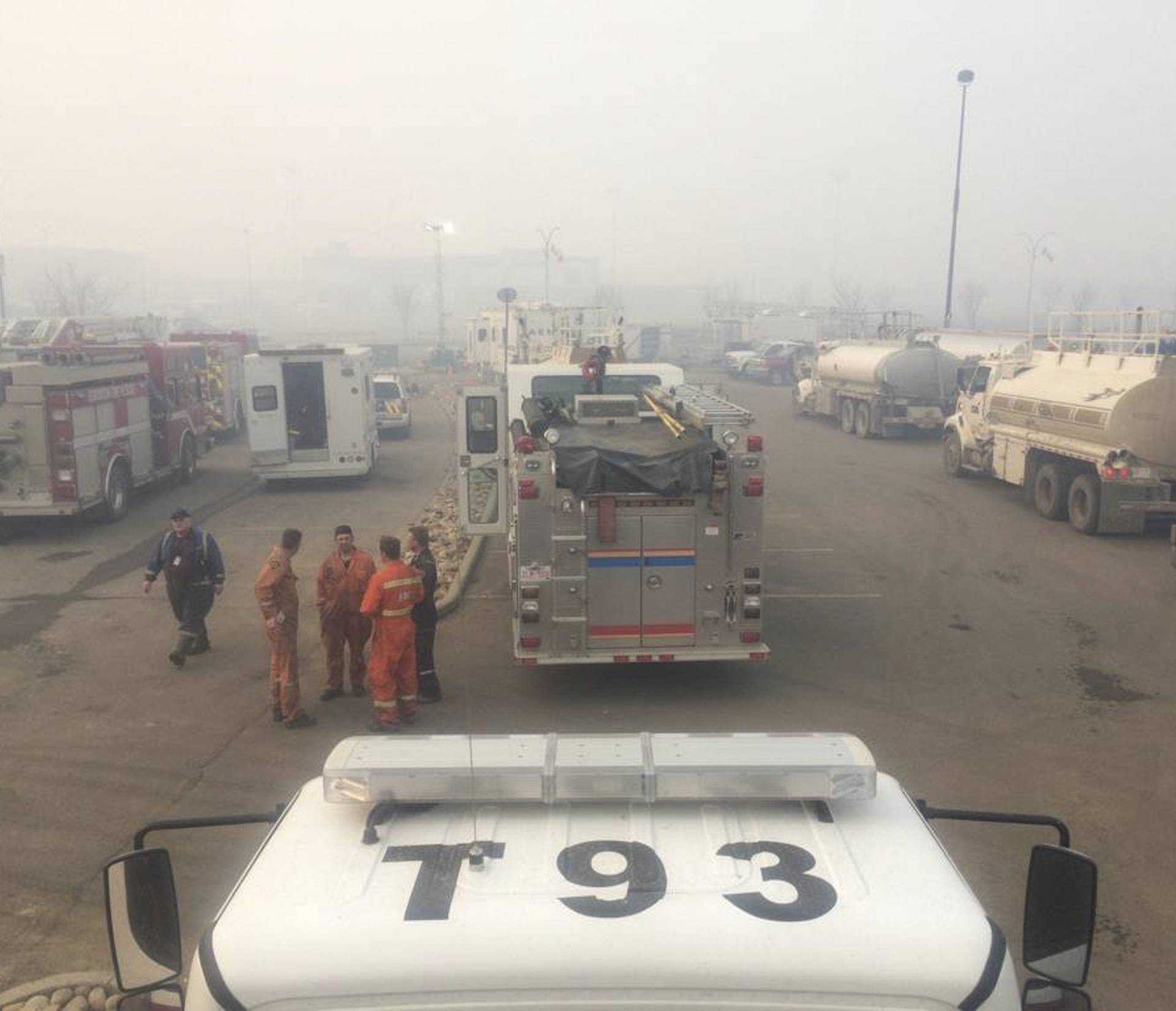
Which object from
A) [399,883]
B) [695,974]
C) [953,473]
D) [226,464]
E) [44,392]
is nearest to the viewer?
[695,974]

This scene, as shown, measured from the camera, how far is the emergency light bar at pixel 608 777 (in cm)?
290

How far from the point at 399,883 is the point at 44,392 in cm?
1575

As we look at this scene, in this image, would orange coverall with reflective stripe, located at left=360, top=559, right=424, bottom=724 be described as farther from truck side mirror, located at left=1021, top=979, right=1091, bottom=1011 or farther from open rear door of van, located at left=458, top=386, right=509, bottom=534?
truck side mirror, located at left=1021, top=979, right=1091, bottom=1011

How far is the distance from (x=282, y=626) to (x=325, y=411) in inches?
538

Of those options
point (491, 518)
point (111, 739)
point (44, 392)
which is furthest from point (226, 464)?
point (111, 739)

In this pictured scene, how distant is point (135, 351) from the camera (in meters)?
21.5

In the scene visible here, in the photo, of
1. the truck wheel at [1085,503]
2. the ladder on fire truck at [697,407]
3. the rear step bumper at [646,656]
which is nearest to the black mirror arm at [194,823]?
the rear step bumper at [646,656]

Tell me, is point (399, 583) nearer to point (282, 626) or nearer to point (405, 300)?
point (282, 626)

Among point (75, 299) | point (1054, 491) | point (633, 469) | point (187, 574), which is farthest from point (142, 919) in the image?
point (75, 299)

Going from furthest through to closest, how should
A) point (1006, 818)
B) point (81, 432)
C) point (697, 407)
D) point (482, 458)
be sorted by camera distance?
1. point (81, 432)
2. point (482, 458)
3. point (697, 407)
4. point (1006, 818)

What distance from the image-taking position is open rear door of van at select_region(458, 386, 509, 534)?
1244cm

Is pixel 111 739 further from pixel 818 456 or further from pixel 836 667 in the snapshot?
pixel 818 456

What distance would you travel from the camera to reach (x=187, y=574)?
11031mm

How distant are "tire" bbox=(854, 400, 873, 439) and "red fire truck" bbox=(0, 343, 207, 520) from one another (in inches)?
717
